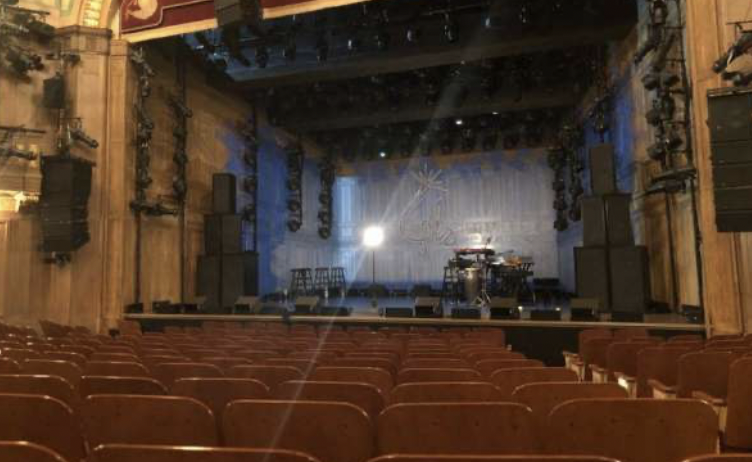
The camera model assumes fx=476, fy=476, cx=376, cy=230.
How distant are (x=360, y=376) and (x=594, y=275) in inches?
367

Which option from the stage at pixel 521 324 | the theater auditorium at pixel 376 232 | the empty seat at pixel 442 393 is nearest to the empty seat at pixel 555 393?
the theater auditorium at pixel 376 232

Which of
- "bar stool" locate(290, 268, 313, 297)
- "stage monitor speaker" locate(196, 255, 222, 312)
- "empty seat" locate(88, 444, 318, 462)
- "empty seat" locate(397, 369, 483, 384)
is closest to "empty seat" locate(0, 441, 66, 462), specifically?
"empty seat" locate(88, 444, 318, 462)

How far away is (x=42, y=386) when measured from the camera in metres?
2.74

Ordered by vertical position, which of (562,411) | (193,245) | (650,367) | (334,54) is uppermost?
(334,54)

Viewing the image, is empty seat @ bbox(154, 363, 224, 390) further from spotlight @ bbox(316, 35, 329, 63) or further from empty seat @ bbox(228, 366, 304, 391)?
spotlight @ bbox(316, 35, 329, 63)

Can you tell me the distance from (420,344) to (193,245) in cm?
997

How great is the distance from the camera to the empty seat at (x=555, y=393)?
8.04ft

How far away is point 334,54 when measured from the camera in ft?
45.0

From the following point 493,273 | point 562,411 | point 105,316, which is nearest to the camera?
point 562,411

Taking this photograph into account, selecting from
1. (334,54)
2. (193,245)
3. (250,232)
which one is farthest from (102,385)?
(250,232)

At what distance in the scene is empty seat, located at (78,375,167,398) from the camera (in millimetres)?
2795

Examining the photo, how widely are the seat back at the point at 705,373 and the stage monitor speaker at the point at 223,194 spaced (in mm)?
12281

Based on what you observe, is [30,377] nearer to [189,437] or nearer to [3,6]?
[189,437]

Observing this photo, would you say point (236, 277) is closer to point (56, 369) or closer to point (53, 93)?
point (53, 93)
